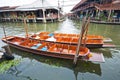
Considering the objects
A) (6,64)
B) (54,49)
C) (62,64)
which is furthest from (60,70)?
(6,64)

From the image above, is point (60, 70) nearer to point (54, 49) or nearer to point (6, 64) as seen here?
point (54, 49)

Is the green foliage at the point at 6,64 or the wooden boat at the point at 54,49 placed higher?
the wooden boat at the point at 54,49

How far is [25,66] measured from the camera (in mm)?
9336

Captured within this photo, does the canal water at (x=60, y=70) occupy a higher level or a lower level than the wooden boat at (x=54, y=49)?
lower

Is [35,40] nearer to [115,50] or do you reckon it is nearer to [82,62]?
[82,62]

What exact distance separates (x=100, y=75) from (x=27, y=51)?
6646 millimetres

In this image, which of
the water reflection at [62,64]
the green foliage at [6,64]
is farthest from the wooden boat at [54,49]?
the green foliage at [6,64]

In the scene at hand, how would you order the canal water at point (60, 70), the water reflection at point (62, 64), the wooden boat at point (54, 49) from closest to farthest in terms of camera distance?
the canal water at point (60, 70) < the water reflection at point (62, 64) < the wooden boat at point (54, 49)

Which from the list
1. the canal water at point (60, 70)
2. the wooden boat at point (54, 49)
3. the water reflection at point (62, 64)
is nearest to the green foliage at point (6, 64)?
the canal water at point (60, 70)

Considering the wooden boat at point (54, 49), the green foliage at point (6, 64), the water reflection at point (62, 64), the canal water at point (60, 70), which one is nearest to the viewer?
the canal water at point (60, 70)

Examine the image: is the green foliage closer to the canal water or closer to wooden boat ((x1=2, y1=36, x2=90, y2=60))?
the canal water

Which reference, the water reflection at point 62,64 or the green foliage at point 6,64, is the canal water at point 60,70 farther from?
the green foliage at point 6,64

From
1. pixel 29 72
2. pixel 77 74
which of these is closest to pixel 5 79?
pixel 29 72

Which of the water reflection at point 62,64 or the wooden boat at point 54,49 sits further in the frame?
the wooden boat at point 54,49
